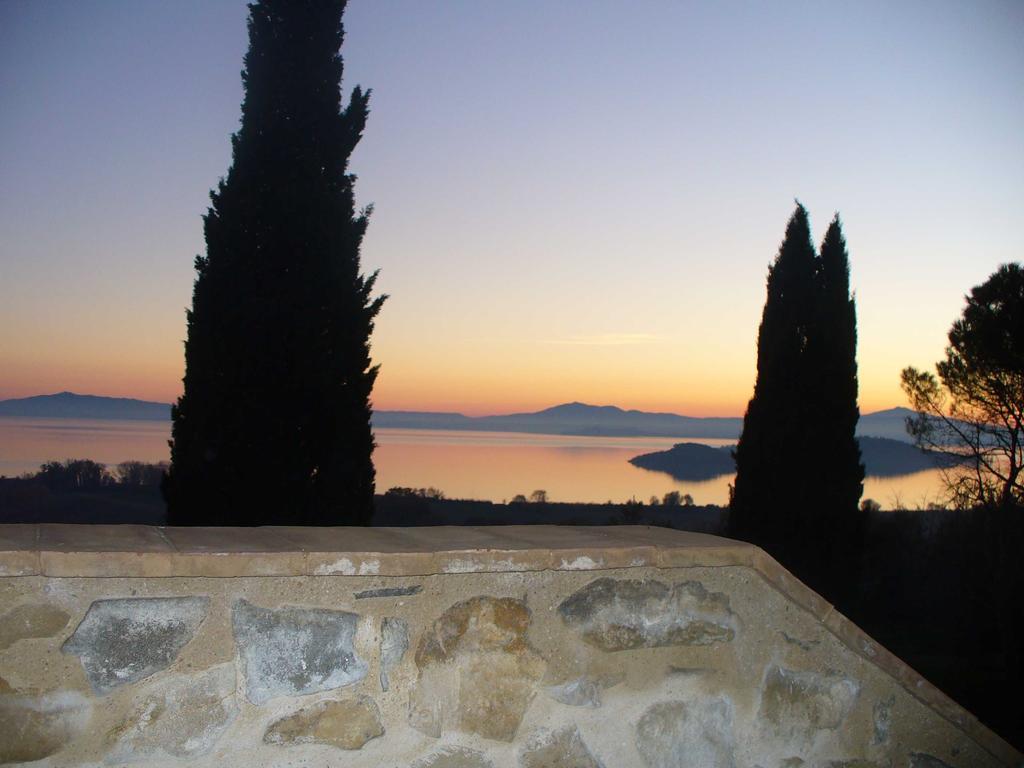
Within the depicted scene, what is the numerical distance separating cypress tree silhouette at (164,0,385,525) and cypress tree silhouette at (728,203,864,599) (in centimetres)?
736

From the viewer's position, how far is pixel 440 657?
1.73 metres

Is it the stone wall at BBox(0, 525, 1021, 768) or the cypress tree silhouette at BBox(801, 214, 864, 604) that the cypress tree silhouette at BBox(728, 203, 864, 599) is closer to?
the cypress tree silhouette at BBox(801, 214, 864, 604)

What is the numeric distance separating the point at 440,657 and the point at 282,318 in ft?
23.4

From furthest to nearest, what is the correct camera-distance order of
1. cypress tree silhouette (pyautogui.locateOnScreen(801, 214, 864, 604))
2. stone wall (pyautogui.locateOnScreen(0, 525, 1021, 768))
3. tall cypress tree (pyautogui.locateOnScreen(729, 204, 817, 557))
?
tall cypress tree (pyautogui.locateOnScreen(729, 204, 817, 557)), cypress tree silhouette (pyautogui.locateOnScreen(801, 214, 864, 604)), stone wall (pyautogui.locateOnScreen(0, 525, 1021, 768))

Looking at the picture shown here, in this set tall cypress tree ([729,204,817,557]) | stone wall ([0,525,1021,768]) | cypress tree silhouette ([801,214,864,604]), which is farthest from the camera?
tall cypress tree ([729,204,817,557])

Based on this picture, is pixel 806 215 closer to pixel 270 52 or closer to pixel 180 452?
pixel 270 52

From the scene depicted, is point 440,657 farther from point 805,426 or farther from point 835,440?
point 835,440

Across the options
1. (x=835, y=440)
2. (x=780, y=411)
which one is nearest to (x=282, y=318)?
(x=780, y=411)

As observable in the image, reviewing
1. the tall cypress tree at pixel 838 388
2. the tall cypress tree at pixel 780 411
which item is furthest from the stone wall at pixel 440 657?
the tall cypress tree at pixel 838 388

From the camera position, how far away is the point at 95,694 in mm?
1498

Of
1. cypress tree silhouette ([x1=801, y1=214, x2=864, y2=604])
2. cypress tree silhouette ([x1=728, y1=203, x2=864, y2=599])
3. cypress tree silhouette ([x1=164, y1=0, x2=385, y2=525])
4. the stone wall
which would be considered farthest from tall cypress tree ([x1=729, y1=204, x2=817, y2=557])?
the stone wall

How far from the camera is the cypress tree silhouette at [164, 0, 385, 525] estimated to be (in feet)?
27.0

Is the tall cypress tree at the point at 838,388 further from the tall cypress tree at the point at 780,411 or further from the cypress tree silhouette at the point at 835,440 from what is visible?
the tall cypress tree at the point at 780,411

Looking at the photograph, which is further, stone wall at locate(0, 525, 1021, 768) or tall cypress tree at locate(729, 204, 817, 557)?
tall cypress tree at locate(729, 204, 817, 557)
